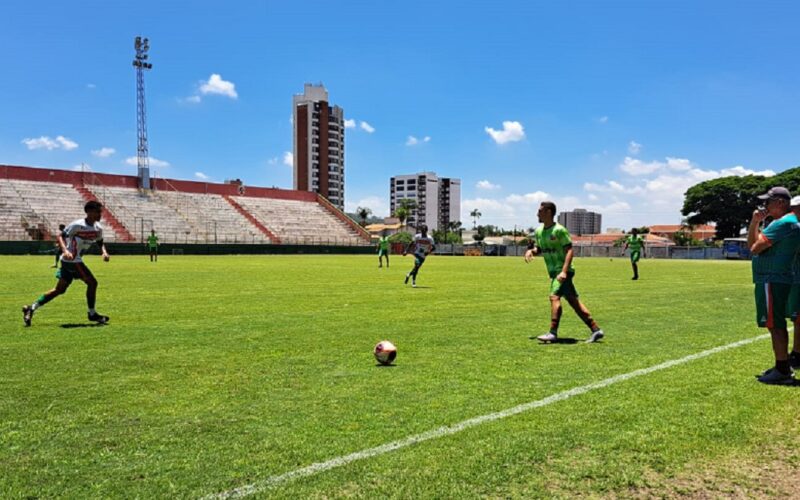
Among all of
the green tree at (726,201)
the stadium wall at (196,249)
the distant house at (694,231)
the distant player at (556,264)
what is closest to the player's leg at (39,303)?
the distant player at (556,264)

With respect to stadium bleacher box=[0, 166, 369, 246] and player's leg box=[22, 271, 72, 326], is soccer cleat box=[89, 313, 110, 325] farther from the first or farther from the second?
stadium bleacher box=[0, 166, 369, 246]

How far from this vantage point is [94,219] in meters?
10.4

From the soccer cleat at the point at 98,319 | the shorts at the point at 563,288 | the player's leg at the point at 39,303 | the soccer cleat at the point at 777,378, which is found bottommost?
the soccer cleat at the point at 777,378

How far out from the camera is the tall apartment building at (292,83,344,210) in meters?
147

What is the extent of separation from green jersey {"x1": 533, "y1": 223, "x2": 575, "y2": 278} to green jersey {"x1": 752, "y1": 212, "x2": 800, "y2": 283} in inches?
108

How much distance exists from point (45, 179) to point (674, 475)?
7413 cm

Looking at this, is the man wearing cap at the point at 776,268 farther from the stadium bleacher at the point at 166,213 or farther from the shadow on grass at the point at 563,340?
the stadium bleacher at the point at 166,213

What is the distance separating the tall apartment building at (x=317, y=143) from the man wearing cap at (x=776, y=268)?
142 metres

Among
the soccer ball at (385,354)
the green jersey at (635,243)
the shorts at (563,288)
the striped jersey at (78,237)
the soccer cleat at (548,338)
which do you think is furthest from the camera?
the green jersey at (635,243)

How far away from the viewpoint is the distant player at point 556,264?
8547 mm

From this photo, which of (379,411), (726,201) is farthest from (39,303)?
(726,201)

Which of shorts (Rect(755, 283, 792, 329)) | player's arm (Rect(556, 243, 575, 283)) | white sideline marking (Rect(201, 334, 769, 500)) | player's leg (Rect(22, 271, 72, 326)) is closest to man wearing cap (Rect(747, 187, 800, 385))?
shorts (Rect(755, 283, 792, 329))

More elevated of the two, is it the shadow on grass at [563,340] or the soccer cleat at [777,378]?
the soccer cleat at [777,378]

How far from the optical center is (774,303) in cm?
617
